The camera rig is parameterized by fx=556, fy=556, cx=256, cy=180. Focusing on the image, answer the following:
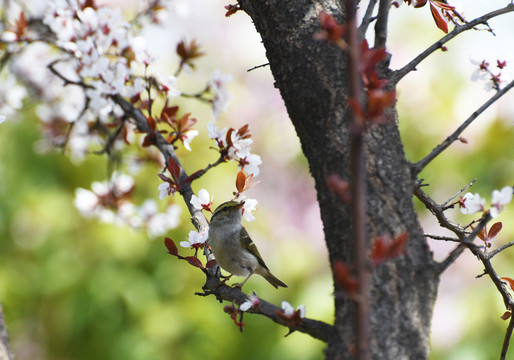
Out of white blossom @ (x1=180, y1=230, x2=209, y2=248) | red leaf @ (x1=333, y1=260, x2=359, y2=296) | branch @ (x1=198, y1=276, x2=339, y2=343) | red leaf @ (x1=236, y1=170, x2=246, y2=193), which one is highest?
red leaf @ (x1=236, y1=170, x2=246, y2=193)

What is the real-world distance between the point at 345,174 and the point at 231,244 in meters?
1.28

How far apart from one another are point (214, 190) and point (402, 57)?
214 centimetres

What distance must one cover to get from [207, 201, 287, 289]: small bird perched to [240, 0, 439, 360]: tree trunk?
1.11m

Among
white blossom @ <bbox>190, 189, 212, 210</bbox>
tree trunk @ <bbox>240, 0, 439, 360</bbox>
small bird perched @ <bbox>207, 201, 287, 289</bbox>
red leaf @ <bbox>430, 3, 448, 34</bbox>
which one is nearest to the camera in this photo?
tree trunk @ <bbox>240, 0, 439, 360</bbox>

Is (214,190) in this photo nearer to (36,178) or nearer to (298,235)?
(298,235)

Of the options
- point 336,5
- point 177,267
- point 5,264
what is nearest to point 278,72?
point 336,5

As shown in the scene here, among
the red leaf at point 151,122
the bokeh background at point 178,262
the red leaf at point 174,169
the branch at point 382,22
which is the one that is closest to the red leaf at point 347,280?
the branch at point 382,22

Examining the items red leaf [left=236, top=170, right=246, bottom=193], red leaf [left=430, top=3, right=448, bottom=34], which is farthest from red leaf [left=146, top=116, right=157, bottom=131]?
red leaf [left=430, top=3, right=448, bottom=34]

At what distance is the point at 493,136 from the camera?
4.58m

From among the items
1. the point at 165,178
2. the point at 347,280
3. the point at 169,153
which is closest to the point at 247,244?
the point at 169,153

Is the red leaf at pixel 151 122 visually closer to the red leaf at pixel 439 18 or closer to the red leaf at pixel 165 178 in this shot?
the red leaf at pixel 165 178

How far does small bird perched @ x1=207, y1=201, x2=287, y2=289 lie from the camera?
2227 mm

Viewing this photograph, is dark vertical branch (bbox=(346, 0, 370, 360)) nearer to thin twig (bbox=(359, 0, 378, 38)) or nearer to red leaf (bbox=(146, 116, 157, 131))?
thin twig (bbox=(359, 0, 378, 38))

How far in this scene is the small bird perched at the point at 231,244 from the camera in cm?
223
